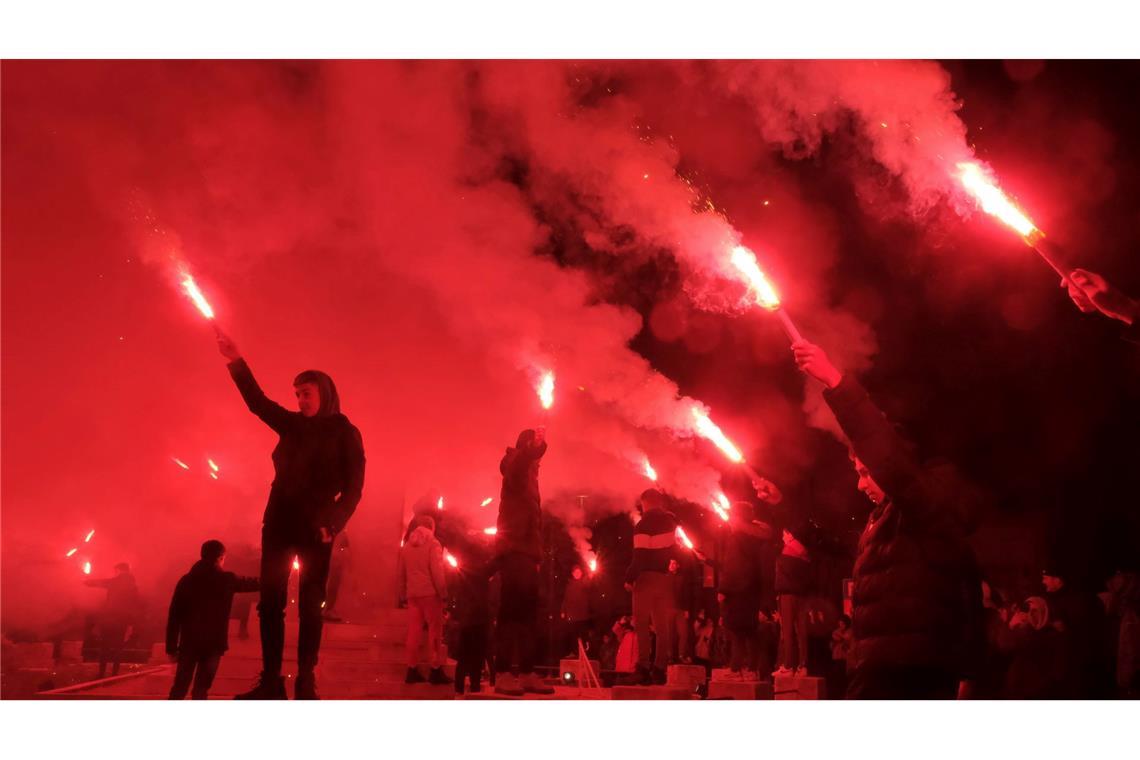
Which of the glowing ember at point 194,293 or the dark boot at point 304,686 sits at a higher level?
the glowing ember at point 194,293

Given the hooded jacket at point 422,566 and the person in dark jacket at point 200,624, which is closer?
the person in dark jacket at point 200,624

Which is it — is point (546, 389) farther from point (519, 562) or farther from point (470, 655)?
point (470, 655)

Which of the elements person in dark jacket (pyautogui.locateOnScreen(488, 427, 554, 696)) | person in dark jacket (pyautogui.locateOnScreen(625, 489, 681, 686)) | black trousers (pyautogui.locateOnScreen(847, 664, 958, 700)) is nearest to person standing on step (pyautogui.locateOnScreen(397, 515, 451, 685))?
person in dark jacket (pyautogui.locateOnScreen(488, 427, 554, 696))

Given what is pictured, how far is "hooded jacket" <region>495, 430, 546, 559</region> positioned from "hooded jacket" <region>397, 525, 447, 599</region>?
39 cm

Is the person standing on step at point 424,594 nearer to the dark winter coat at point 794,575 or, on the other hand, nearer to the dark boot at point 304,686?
the dark boot at point 304,686

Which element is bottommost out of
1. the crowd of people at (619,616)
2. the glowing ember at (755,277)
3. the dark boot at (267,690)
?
the dark boot at (267,690)

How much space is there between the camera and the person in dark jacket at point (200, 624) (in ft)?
16.3

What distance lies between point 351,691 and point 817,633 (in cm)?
270

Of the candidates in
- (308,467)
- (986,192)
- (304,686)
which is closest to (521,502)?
(308,467)

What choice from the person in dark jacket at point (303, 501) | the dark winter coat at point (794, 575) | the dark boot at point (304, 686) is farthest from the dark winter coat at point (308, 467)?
the dark winter coat at point (794, 575)

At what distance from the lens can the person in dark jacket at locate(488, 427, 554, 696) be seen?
5355mm

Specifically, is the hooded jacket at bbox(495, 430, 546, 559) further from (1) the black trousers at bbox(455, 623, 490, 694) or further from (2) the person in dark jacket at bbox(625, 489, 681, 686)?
(2) the person in dark jacket at bbox(625, 489, 681, 686)

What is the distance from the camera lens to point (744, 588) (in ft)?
18.6

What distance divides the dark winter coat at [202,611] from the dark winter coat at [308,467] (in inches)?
14.5
